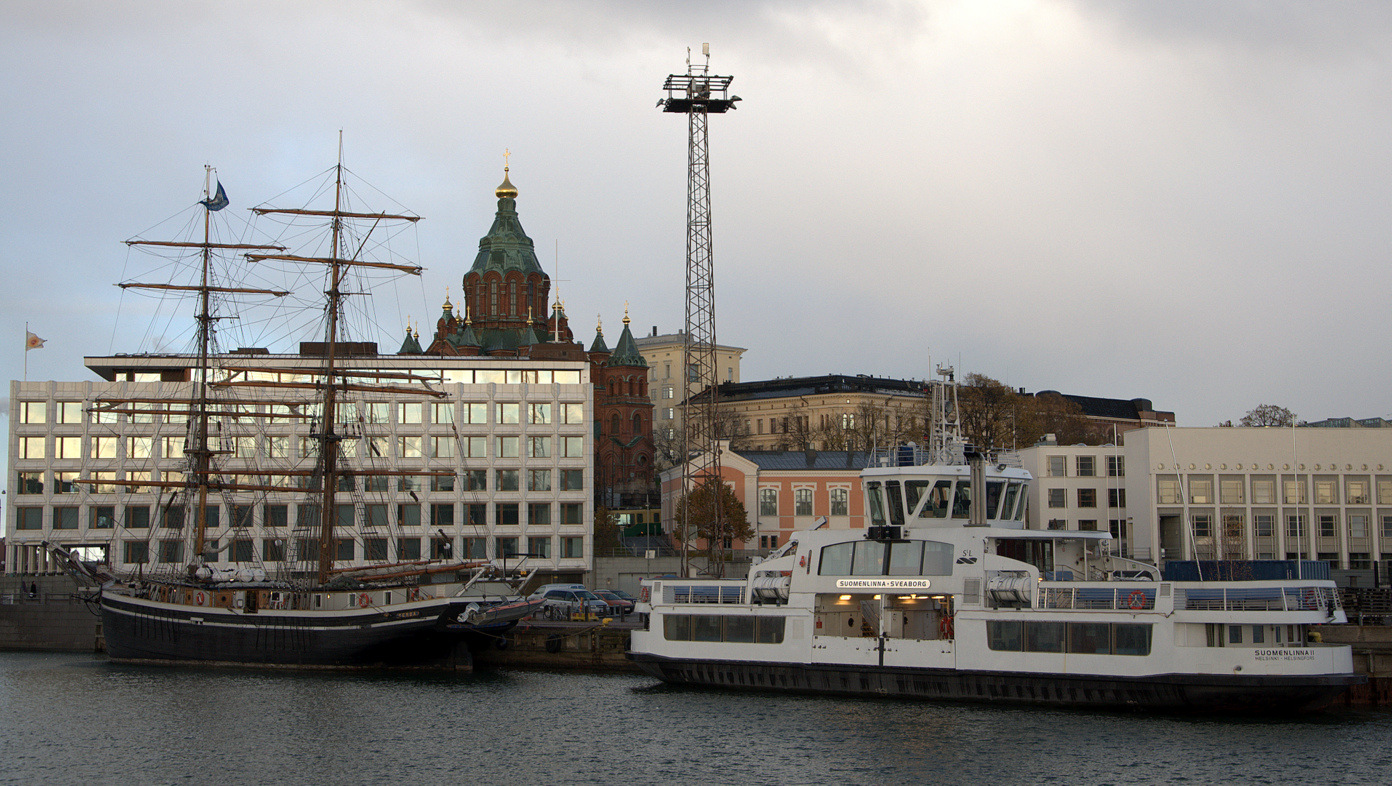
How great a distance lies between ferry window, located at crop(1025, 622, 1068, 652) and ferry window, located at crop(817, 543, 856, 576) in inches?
262

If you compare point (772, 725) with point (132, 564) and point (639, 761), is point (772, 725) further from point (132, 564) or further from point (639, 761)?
point (132, 564)

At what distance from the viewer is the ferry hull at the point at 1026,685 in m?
39.8

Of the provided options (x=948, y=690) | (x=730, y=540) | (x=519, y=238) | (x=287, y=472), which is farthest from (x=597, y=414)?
(x=948, y=690)

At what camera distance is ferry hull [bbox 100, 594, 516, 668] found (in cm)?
5856

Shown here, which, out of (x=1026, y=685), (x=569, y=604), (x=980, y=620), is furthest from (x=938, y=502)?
(x=569, y=604)

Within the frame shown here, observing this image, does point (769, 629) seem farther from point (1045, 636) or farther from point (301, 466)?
point (301, 466)

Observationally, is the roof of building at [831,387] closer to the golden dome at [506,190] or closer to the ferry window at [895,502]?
the golden dome at [506,190]

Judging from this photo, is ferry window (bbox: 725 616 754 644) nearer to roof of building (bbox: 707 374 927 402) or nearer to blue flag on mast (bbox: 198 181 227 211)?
blue flag on mast (bbox: 198 181 227 211)

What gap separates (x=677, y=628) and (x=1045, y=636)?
13.3m

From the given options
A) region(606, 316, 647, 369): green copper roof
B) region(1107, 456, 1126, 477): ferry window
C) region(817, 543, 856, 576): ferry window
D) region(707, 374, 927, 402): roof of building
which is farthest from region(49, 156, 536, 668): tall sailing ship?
region(707, 374, 927, 402): roof of building

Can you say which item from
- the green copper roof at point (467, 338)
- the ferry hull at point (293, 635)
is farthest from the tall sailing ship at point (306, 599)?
the green copper roof at point (467, 338)

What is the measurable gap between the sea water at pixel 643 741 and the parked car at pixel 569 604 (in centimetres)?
1652

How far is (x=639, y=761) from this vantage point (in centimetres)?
3741

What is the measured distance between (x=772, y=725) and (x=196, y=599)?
33674 millimetres
